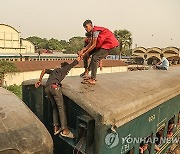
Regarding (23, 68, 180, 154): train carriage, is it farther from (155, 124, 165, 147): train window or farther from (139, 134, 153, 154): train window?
(155, 124, 165, 147): train window

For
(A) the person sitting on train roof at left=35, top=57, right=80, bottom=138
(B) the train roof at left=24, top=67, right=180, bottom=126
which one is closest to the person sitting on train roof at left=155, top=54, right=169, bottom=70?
(B) the train roof at left=24, top=67, right=180, bottom=126

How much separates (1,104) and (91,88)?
5.57 ft

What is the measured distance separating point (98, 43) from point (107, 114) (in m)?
2.15

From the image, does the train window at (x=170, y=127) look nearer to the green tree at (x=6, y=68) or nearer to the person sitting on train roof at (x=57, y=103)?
the person sitting on train roof at (x=57, y=103)

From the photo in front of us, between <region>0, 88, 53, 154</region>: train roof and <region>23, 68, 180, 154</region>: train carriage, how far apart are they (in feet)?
2.32

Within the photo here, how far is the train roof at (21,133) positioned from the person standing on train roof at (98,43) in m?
1.96

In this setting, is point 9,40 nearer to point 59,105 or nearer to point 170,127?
point 170,127

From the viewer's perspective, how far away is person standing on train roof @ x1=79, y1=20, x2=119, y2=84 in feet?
15.6

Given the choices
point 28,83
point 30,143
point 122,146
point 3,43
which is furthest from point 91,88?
point 3,43

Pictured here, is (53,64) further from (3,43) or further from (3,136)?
(3,136)

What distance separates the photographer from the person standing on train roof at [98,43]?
4.77 metres

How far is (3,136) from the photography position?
262 cm

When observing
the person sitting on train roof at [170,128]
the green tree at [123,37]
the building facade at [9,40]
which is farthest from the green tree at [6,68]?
the green tree at [123,37]

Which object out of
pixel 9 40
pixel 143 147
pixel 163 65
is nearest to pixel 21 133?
pixel 143 147
